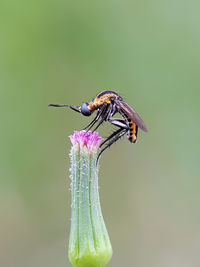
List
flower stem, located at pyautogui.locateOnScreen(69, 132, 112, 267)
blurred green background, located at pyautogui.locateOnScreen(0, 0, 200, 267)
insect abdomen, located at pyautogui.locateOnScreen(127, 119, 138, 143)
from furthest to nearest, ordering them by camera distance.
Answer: blurred green background, located at pyautogui.locateOnScreen(0, 0, 200, 267), insect abdomen, located at pyautogui.locateOnScreen(127, 119, 138, 143), flower stem, located at pyautogui.locateOnScreen(69, 132, 112, 267)

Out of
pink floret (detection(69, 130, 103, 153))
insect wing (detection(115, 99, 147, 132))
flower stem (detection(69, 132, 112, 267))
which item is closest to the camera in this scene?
flower stem (detection(69, 132, 112, 267))

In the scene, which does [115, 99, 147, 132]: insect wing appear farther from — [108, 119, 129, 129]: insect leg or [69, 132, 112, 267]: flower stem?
[69, 132, 112, 267]: flower stem

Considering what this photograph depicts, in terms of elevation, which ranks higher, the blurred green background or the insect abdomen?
the blurred green background

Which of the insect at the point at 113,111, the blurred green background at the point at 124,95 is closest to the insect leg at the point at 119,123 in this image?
the insect at the point at 113,111

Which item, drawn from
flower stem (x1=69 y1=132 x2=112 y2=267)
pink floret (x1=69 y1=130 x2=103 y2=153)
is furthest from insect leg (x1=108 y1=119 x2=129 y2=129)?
flower stem (x1=69 y1=132 x2=112 y2=267)

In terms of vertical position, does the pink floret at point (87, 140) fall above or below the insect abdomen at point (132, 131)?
below

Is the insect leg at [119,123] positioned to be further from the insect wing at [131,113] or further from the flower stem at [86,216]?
the flower stem at [86,216]

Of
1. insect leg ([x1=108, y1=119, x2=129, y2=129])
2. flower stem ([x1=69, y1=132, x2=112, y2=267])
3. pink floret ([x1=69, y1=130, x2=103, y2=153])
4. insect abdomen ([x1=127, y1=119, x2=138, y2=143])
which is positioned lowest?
flower stem ([x1=69, y1=132, x2=112, y2=267])
